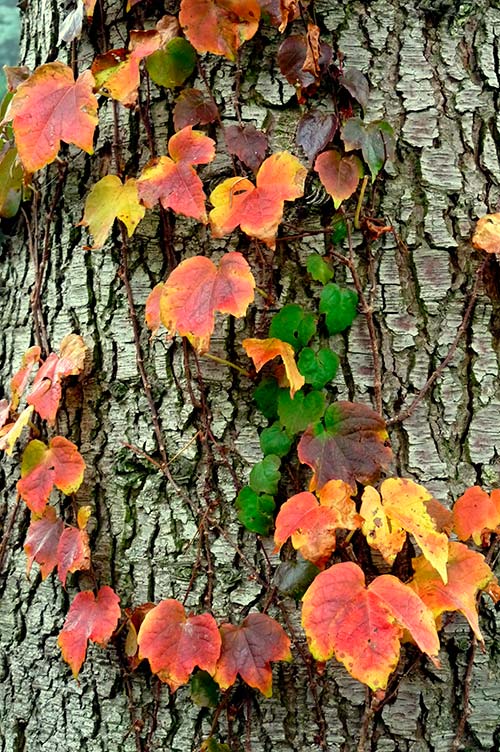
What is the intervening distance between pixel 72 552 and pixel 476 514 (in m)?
0.79

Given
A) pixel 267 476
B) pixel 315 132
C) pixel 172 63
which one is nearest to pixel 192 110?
pixel 172 63

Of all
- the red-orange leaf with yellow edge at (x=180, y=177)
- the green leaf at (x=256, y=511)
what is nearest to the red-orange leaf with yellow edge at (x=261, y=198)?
the red-orange leaf with yellow edge at (x=180, y=177)

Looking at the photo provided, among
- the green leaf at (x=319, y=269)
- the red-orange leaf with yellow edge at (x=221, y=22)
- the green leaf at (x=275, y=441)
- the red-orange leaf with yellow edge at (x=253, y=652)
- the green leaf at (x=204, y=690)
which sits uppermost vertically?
the red-orange leaf with yellow edge at (x=221, y=22)

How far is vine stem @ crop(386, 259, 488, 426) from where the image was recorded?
4.56ft

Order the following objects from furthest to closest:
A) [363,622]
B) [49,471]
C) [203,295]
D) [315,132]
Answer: [49,471] < [315,132] < [203,295] < [363,622]

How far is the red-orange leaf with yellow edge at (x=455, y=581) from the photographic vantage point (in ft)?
4.04

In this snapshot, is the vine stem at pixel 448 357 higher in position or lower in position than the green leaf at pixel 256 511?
higher

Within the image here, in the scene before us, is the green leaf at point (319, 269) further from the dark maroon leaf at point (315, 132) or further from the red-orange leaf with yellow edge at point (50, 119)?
the red-orange leaf with yellow edge at point (50, 119)

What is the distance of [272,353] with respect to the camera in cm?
129

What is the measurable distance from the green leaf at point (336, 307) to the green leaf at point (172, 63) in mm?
518

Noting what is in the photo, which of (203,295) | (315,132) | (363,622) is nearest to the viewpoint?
(363,622)

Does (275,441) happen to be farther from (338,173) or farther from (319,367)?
(338,173)

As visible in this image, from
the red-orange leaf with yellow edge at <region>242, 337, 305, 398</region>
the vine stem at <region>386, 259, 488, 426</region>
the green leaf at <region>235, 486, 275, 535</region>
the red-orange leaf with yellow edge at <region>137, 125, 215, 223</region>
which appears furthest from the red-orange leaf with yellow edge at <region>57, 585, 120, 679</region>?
the red-orange leaf with yellow edge at <region>137, 125, 215, 223</region>

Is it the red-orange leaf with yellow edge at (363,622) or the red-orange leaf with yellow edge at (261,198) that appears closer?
the red-orange leaf with yellow edge at (363,622)
